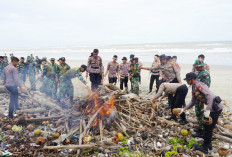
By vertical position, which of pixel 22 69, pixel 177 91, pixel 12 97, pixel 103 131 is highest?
pixel 22 69

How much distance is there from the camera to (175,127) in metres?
5.94

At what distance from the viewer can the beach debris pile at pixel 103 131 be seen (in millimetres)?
4527

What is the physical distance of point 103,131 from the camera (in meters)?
5.39

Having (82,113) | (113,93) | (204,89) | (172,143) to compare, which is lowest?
(172,143)

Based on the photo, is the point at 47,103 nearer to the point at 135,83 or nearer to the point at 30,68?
the point at 135,83

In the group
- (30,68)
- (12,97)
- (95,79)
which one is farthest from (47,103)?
(30,68)

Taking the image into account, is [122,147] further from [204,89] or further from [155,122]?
[204,89]

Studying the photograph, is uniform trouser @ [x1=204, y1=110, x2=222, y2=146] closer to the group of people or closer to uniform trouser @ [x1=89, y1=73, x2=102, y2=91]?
the group of people

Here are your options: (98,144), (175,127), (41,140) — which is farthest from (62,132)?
(175,127)

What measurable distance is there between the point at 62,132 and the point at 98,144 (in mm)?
1600

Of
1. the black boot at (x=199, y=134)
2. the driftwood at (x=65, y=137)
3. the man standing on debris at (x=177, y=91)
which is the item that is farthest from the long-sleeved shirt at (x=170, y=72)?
the driftwood at (x=65, y=137)

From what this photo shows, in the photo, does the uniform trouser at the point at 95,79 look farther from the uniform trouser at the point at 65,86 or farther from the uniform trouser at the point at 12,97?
the uniform trouser at the point at 12,97

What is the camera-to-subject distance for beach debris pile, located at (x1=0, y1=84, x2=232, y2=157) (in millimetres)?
4527

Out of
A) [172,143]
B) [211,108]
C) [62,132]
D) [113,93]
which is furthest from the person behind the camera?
[113,93]
